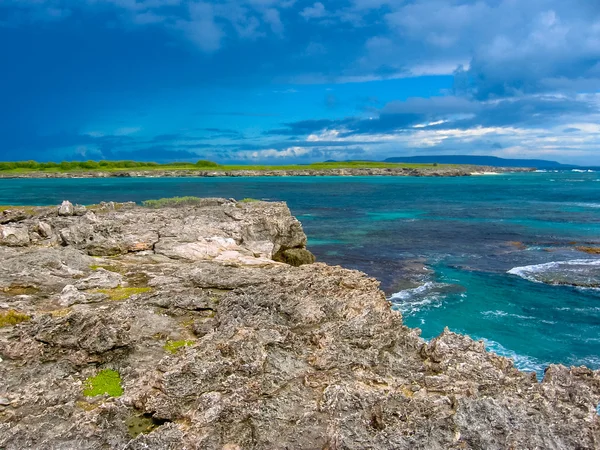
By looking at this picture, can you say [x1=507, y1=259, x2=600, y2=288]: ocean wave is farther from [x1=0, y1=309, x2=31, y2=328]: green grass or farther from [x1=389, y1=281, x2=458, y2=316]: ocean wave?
[x1=0, y1=309, x2=31, y2=328]: green grass

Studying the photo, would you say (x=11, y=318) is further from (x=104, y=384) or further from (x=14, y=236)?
(x=14, y=236)

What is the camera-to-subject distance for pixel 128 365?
11.8m

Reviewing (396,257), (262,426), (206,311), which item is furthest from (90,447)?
(396,257)

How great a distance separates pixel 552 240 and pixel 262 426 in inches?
1918

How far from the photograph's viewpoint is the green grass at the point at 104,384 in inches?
425

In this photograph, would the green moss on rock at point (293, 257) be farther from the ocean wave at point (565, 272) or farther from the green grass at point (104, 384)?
the green grass at point (104, 384)

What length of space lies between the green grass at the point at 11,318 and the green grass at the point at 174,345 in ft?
12.2

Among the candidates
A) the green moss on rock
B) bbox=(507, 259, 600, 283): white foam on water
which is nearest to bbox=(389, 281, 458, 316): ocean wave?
the green moss on rock

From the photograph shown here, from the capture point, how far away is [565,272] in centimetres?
3634

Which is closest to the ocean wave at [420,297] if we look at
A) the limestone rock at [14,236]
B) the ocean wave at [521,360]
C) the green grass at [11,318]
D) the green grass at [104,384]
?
the ocean wave at [521,360]

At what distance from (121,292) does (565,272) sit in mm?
32777

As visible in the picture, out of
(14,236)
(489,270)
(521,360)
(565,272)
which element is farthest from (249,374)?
(565,272)

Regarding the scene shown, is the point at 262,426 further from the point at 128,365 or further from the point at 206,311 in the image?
the point at 206,311

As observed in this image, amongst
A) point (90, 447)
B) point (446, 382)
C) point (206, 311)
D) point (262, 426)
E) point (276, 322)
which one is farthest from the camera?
point (206, 311)
